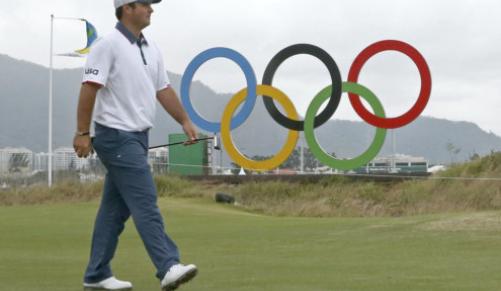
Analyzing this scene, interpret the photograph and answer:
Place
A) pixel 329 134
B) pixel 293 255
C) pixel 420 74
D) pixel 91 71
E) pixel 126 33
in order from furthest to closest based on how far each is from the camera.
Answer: pixel 329 134 < pixel 420 74 < pixel 293 255 < pixel 126 33 < pixel 91 71

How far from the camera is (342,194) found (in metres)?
23.2

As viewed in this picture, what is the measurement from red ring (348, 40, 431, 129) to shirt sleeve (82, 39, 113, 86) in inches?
590

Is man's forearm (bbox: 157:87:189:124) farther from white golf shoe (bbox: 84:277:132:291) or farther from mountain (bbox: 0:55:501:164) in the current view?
mountain (bbox: 0:55:501:164)

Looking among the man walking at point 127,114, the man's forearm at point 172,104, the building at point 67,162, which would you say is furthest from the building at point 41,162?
the man walking at point 127,114

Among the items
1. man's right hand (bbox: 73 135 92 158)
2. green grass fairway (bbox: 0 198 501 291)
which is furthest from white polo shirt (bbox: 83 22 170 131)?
green grass fairway (bbox: 0 198 501 291)

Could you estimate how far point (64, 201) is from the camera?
2364 centimetres

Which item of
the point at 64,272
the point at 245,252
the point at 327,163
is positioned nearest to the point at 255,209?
the point at 327,163

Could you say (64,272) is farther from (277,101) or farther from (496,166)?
(496,166)

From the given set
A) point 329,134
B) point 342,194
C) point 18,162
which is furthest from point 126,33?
→ point 329,134

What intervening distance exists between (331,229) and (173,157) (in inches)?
799

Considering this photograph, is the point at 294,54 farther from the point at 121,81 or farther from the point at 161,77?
the point at 121,81

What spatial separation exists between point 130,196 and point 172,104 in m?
0.82

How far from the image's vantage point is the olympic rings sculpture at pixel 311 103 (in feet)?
67.4

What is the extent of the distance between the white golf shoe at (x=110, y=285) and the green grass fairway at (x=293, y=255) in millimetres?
306
